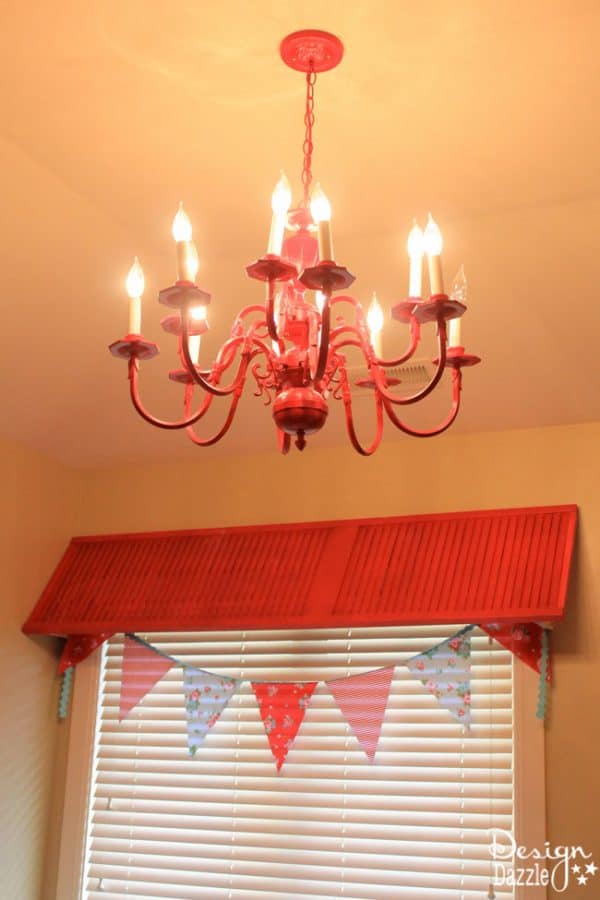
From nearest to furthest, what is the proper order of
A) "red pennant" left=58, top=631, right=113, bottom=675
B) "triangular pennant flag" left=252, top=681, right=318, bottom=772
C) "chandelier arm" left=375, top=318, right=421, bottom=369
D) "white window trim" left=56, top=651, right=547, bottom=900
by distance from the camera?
1. "chandelier arm" left=375, top=318, right=421, bottom=369
2. "white window trim" left=56, top=651, right=547, bottom=900
3. "triangular pennant flag" left=252, top=681, right=318, bottom=772
4. "red pennant" left=58, top=631, right=113, bottom=675

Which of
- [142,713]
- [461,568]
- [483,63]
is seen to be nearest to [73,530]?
[142,713]

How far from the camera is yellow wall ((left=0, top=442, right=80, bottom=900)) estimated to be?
4219mm

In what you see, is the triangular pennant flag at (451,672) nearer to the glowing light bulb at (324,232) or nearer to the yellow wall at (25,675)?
the yellow wall at (25,675)

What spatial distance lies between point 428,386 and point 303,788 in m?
2.52

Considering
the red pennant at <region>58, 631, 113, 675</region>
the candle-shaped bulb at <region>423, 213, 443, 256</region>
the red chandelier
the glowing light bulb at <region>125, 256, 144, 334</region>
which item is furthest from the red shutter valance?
the glowing light bulb at <region>125, 256, 144, 334</region>

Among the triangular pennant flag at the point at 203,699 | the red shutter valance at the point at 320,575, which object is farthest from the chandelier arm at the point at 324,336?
the triangular pennant flag at the point at 203,699

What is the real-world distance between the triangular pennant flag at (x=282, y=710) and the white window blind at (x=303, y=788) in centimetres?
3

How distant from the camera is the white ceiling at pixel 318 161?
219 cm

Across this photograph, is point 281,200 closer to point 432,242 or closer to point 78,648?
point 432,242

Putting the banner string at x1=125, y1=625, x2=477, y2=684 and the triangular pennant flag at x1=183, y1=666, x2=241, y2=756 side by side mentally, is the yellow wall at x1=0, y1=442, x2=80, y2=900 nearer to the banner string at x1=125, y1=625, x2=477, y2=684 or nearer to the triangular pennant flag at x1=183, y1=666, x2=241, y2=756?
the banner string at x1=125, y1=625, x2=477, y2=684

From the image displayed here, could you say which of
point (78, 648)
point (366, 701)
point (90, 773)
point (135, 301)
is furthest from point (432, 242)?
point (90, 773)

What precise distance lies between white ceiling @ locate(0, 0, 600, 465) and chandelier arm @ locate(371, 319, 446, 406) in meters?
0.73

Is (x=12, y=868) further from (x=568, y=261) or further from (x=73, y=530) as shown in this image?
(x=568, y=261)

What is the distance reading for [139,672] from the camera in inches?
172
